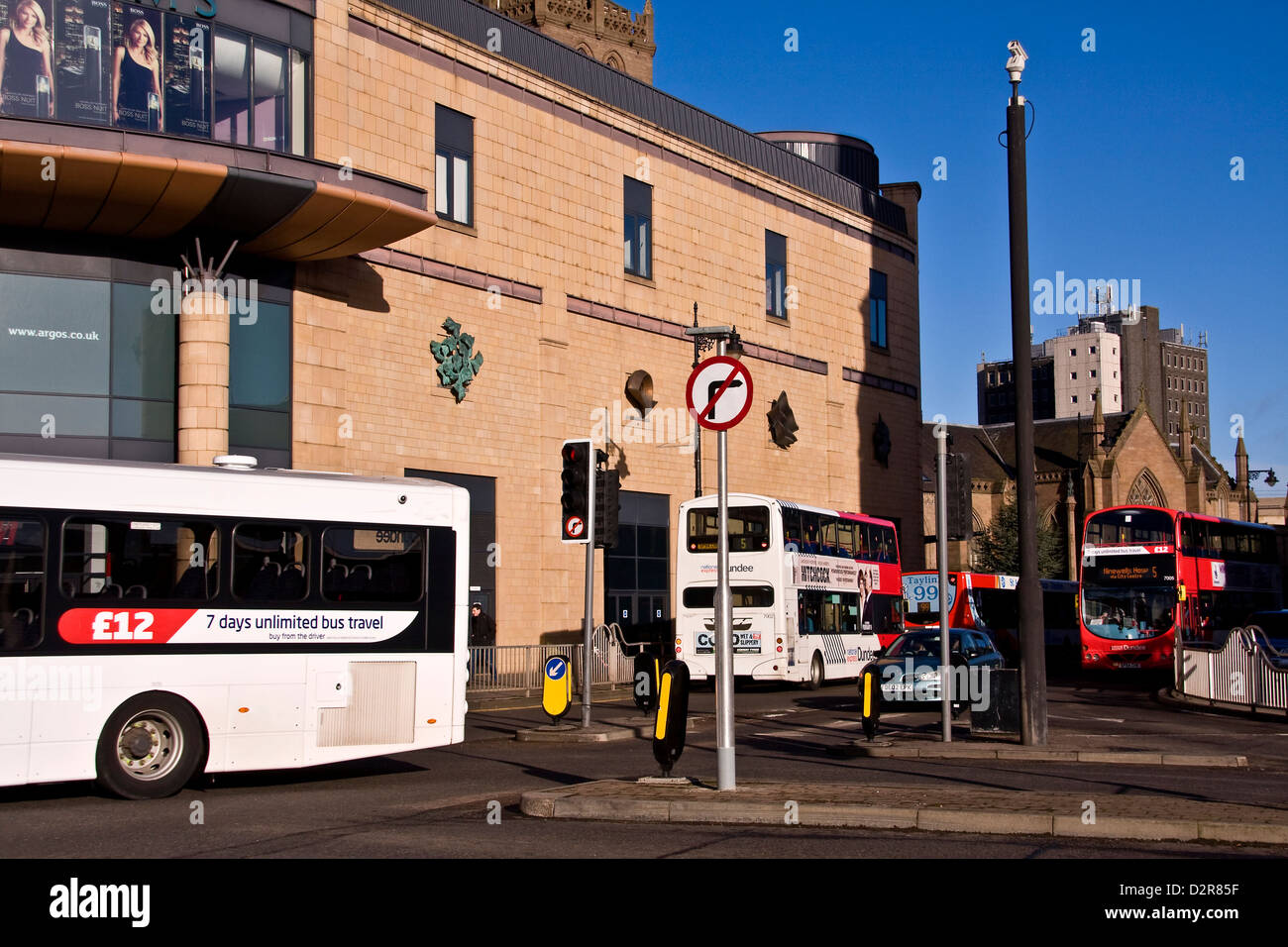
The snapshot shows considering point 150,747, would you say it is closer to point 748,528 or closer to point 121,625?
point 121,625

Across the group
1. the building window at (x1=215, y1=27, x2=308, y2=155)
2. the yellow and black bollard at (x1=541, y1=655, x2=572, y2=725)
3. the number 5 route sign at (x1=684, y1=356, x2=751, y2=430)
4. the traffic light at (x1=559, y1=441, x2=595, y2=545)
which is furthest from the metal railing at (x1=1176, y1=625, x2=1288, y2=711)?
the building window at (x1=215, y1=27, x2=308, y2=155)

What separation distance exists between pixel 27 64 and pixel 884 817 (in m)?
20.9

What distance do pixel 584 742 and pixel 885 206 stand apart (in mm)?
39157

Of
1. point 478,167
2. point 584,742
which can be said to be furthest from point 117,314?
point 584,742

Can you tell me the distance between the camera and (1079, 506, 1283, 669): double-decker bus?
3759 centimetres

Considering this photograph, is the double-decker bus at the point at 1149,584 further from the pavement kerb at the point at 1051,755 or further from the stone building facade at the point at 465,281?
the pavement kerb at the point at 1051,755

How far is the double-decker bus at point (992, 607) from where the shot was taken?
43.5m

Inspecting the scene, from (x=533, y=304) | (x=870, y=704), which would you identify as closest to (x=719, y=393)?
(x=870, y=704)

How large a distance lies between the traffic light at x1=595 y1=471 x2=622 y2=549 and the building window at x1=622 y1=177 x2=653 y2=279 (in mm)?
21207

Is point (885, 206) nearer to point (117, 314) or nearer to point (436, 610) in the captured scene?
point (117, 314)

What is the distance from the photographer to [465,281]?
110 feet

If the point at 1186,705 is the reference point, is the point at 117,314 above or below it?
above

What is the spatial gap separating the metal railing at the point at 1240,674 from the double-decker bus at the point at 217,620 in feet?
55.7
